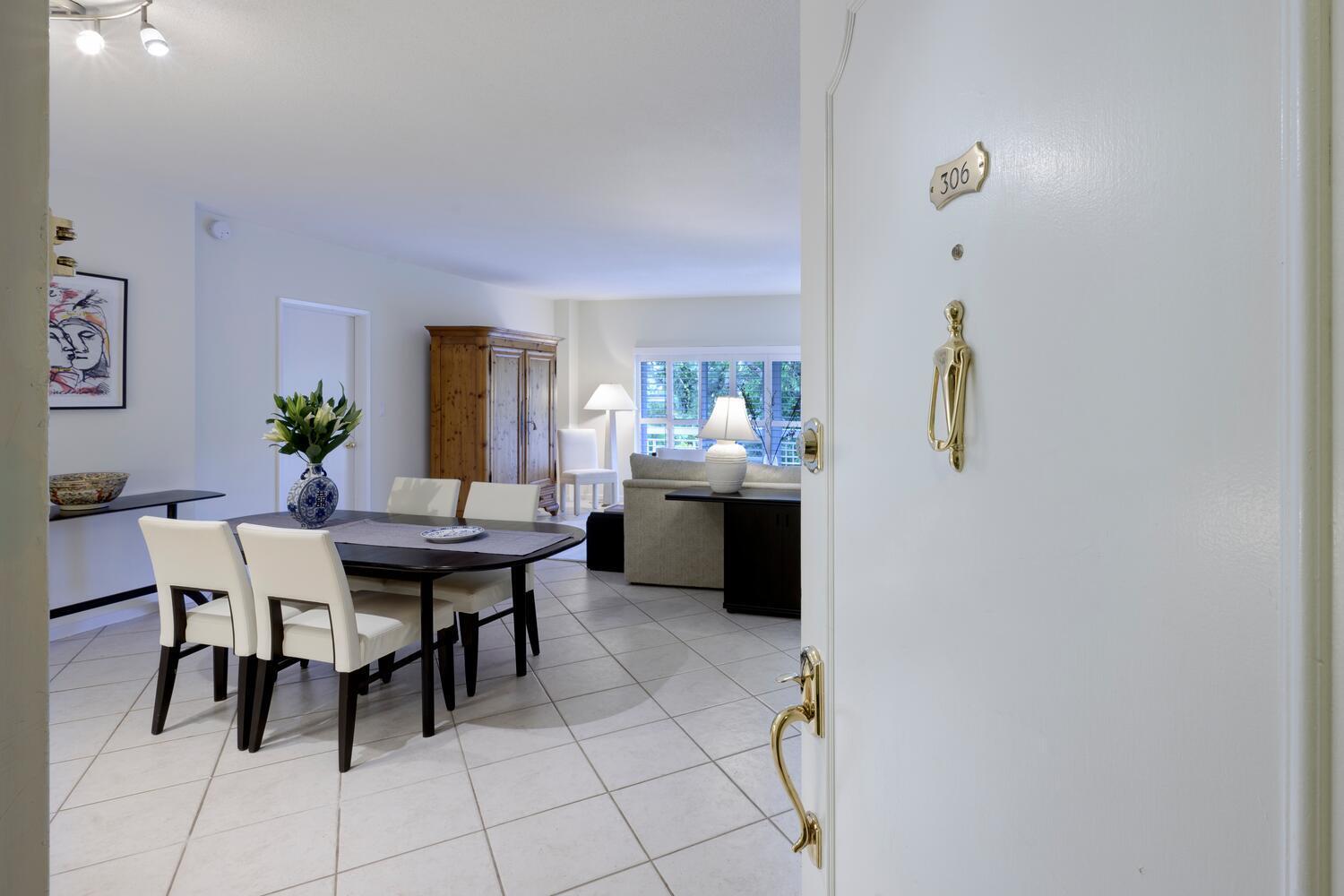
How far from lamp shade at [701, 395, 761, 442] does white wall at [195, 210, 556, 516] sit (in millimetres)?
3163

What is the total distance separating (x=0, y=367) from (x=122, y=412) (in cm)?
465

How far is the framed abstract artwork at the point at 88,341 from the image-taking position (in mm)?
3773

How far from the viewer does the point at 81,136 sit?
3365mm

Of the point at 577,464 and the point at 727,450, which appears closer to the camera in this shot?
the point at 727,450

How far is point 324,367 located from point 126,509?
2.28 metres

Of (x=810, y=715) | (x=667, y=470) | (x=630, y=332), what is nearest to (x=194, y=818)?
(x=810, y=715)

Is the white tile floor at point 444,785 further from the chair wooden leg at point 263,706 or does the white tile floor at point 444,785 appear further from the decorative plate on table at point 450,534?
the decorative plate on table at point 450,534

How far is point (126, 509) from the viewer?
3.72 m

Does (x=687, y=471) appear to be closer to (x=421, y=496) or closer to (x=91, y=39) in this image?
(x=421, y=496)

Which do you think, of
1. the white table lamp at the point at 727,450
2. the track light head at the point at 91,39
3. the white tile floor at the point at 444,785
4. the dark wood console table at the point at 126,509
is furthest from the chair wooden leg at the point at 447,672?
the track light head at the point at 91,39

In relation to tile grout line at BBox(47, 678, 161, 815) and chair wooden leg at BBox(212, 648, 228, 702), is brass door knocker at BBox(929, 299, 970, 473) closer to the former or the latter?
tile grout line at BBox(47, 678, 161, 815)

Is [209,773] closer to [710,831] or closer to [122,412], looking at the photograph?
Answer: [710,831]

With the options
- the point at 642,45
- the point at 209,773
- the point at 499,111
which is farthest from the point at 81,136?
the point at 209,773

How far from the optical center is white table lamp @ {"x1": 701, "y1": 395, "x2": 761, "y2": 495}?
440cm
